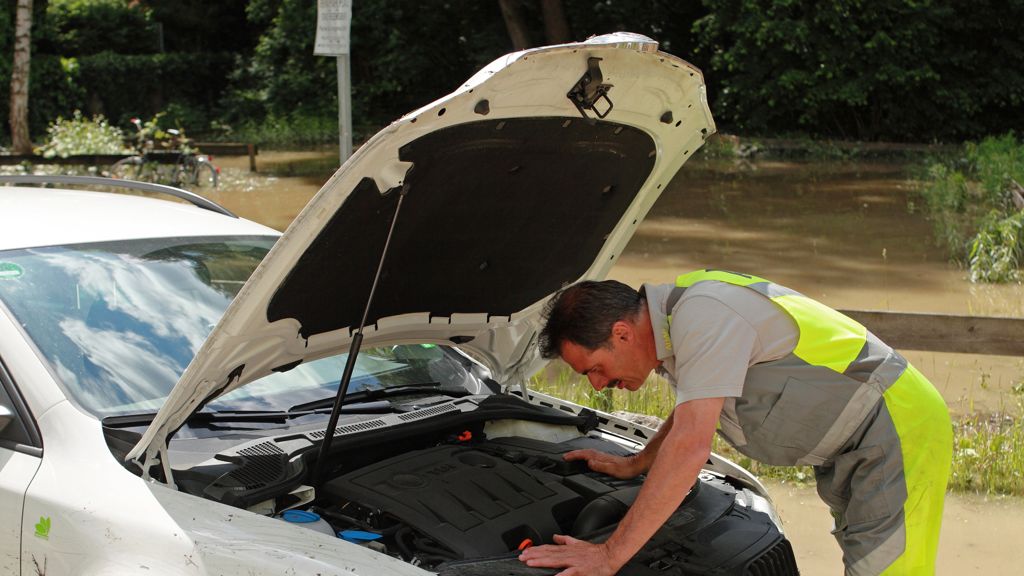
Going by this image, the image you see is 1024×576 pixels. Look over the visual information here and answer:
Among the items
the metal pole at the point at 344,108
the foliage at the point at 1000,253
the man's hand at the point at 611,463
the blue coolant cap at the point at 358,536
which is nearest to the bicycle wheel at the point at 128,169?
the metal pole at the point at 344,108

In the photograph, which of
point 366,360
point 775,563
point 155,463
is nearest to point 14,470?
point 155,463

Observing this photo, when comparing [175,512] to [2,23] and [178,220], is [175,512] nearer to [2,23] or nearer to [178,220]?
[178,220]

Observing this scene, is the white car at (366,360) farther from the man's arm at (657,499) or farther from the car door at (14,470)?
the man's arm at (657,499)

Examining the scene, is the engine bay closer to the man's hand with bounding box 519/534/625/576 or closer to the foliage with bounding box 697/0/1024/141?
the man's hand with bounding box 519/534/625/576

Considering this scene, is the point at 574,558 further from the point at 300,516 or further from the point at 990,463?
the point at 990,463

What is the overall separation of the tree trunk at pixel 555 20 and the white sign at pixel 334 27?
70.1 ft

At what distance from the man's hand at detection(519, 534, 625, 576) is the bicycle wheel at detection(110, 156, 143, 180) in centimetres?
1459

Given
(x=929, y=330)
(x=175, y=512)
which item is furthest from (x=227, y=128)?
(x=175, y=512)

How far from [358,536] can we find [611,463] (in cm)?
95

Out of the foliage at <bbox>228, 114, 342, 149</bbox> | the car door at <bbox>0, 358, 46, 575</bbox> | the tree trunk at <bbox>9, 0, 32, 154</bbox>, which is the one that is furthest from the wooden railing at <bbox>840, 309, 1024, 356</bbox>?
the foliage at <bbox>228, 114, 342, 149</bbox>

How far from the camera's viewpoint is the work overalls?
106 inches

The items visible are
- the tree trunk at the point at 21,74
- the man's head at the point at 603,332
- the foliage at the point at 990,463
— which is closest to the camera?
the man's head at the point at 603,332

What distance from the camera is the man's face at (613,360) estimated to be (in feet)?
8.64

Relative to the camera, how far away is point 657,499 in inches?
96.7
